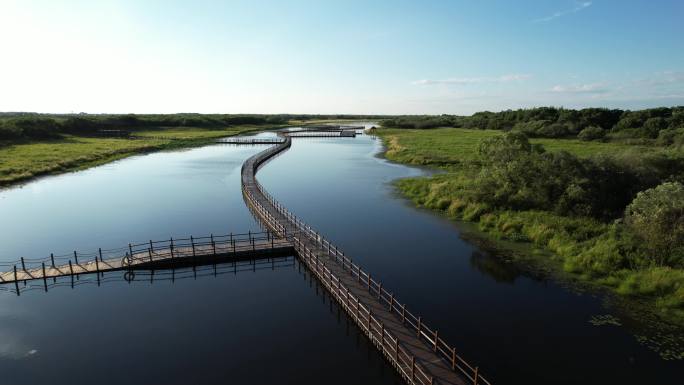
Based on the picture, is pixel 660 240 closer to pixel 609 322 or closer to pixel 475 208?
pixel 609 322

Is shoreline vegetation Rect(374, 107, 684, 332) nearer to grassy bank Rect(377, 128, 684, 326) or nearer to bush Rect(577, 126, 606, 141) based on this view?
grassy bank Rect(377, 128, 684, 326)

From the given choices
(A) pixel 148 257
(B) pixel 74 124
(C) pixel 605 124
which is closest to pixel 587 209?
(A) pixel 148 257

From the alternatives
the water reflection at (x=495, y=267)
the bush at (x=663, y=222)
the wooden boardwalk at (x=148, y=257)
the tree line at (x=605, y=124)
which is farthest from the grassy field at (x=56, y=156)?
the tree line at (x=605, y=124)

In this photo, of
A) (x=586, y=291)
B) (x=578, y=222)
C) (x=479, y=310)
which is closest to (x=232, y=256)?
(x=479, y=310)

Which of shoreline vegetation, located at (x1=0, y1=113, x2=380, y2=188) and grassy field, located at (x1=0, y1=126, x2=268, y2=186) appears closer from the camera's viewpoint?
grassy field, located at (x1=0, y1=126, x2=268, y2=186)

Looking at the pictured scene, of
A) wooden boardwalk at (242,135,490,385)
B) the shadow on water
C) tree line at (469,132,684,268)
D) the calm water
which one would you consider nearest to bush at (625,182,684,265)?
tree line at (469,132,684,268)

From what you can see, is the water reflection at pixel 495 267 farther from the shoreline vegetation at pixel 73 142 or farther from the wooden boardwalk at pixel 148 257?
the shoreline vegetation at pixel 73 142
